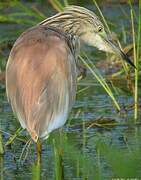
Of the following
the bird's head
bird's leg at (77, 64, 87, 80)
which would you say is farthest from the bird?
bird's leg at (77, 64, 87, 80)

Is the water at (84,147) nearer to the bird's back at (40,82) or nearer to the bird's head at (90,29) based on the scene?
the bird's back at (40,82)

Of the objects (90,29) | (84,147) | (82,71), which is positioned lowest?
(82,71)

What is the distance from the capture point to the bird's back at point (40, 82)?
4707 mm

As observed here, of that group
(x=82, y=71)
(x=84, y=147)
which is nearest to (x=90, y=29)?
(x=84, y=147)

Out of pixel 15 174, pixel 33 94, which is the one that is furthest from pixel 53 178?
pixel 33 94

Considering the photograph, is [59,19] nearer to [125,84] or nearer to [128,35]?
[125,84]

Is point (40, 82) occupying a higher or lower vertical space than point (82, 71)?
higher

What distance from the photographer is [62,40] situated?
16.4ft

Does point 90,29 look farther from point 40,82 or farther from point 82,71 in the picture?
point 82,71

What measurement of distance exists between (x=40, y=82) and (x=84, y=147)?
89 cm

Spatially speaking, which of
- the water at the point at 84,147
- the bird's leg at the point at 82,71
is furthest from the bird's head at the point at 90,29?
the bird's leg at the point at 82,71

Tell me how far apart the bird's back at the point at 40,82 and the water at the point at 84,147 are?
0.17 metres

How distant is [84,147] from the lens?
5453mm

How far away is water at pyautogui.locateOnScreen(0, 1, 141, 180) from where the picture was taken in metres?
4.72
